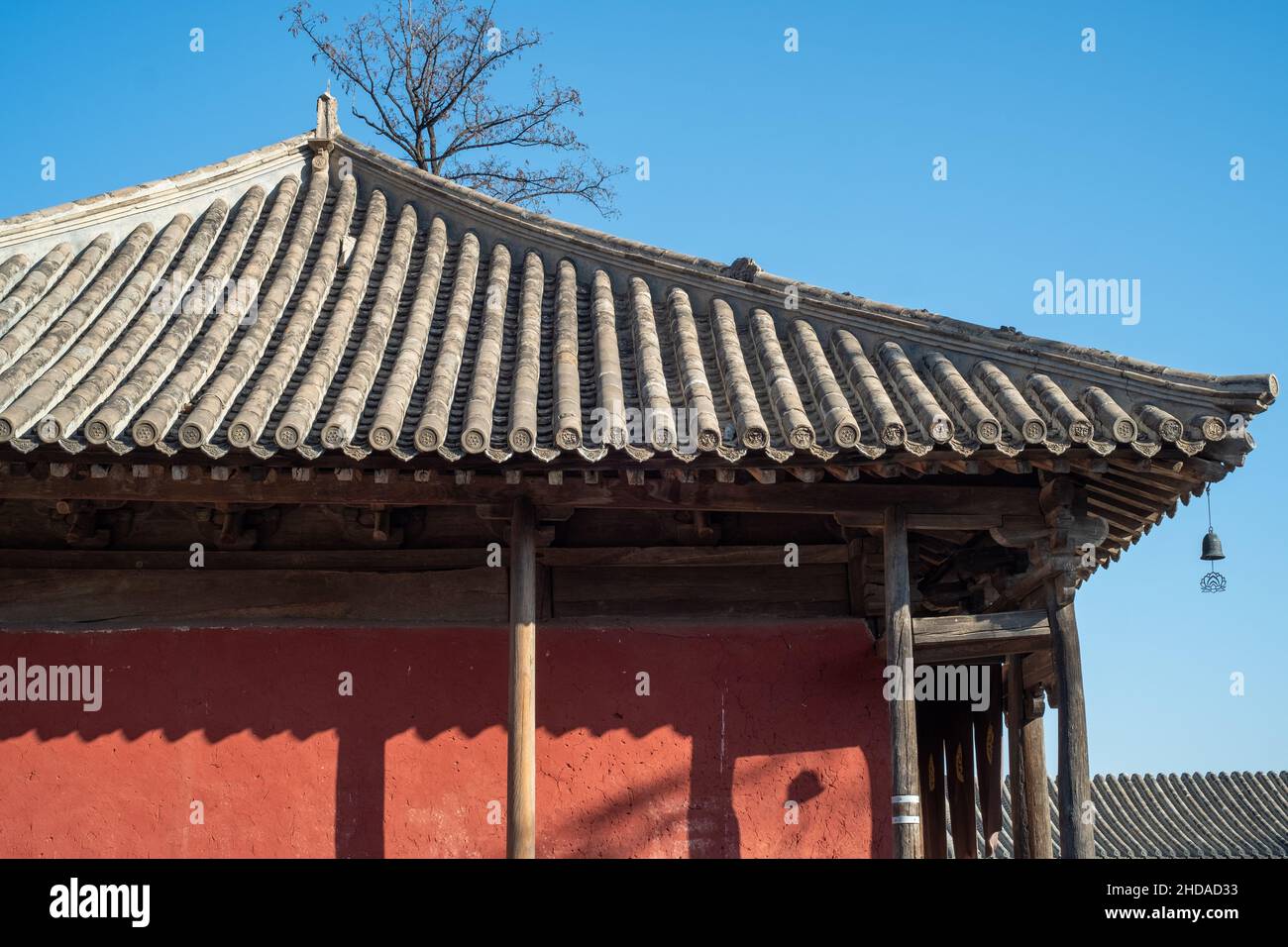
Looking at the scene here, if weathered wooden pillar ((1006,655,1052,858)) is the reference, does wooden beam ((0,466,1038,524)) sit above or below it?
above

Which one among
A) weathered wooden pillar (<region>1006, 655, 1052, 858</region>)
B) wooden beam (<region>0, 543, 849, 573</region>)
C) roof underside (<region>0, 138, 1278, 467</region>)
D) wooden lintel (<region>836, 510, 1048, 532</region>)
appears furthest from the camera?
weathered wooden pillar (<region>1006, 655, 1052, 858</region>)

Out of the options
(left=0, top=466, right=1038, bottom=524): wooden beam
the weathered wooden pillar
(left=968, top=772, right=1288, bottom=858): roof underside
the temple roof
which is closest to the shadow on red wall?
(left=0, top=466, right=1038, bottom=524): wooden beam

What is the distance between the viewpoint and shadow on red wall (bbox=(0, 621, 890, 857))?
8055 millimetres

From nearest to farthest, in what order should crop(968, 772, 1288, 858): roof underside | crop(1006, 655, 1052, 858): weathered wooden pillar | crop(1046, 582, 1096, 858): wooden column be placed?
crop(1046, 582, 1096, 858): wooden column, crop(1006, 655, 1052, 858): weathered wooden pillar, crop(968, 772, 1288, 858): roof underside

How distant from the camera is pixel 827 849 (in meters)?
8.13

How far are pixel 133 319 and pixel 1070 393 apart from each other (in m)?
5.40

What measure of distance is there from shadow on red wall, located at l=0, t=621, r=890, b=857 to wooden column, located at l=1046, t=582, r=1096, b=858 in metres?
1.04

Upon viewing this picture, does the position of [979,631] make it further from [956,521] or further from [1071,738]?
[1071,738]

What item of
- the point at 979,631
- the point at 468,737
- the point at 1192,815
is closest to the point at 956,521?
the point at 979,631

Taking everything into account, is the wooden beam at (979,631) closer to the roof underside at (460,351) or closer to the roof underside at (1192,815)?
the roof underside at (460,351)

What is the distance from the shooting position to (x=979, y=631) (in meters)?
7.90

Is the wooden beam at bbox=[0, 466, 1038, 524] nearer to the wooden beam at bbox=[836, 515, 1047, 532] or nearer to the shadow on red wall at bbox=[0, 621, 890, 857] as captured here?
the wooden beam at bbox=[836, 515, 1047, 532]
